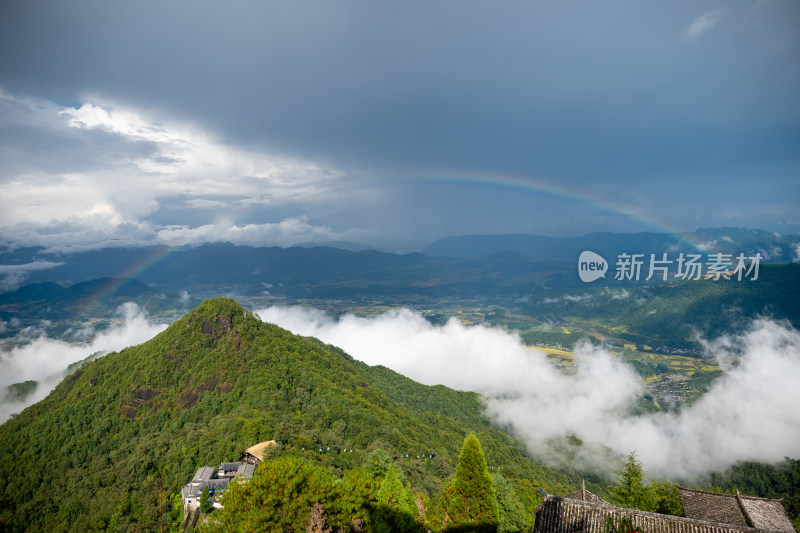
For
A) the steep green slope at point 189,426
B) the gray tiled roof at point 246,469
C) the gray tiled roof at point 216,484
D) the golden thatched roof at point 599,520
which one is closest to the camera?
the golden thatched roof at point 599,520

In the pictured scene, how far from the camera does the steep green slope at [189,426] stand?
153ft

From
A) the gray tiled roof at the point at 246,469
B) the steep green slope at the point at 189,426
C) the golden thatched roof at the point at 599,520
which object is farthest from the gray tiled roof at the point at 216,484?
the golden thatched roof at the point at 599,520

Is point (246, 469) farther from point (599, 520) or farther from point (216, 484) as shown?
point (599, 520)

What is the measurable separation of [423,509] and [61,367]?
23459 cm

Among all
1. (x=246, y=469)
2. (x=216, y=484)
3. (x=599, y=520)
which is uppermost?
(x=599, y=520)

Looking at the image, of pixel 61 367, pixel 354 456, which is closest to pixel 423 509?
pixel 354 456

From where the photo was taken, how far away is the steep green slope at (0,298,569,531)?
46656 mm

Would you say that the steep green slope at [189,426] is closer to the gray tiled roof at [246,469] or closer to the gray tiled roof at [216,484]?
the gray tiled roof at [246,469]

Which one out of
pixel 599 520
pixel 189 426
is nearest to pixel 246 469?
pixel 189 426

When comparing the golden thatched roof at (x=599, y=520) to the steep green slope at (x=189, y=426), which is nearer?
the golden thatched roof at (x=599, y=520)

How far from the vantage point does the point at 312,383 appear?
225 feet

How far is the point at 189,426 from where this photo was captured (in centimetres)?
5934

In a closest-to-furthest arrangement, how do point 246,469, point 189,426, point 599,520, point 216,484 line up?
point 599,520 < point 216,484 < point 246,469 < point 189,426

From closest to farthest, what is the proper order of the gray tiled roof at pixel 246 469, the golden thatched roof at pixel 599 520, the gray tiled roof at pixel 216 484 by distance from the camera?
1. the golden thatched roof at pixel 599 520
2. the gray tiled roof at pixel 246 469
3. the gray tiled roof at pixel 216 484
